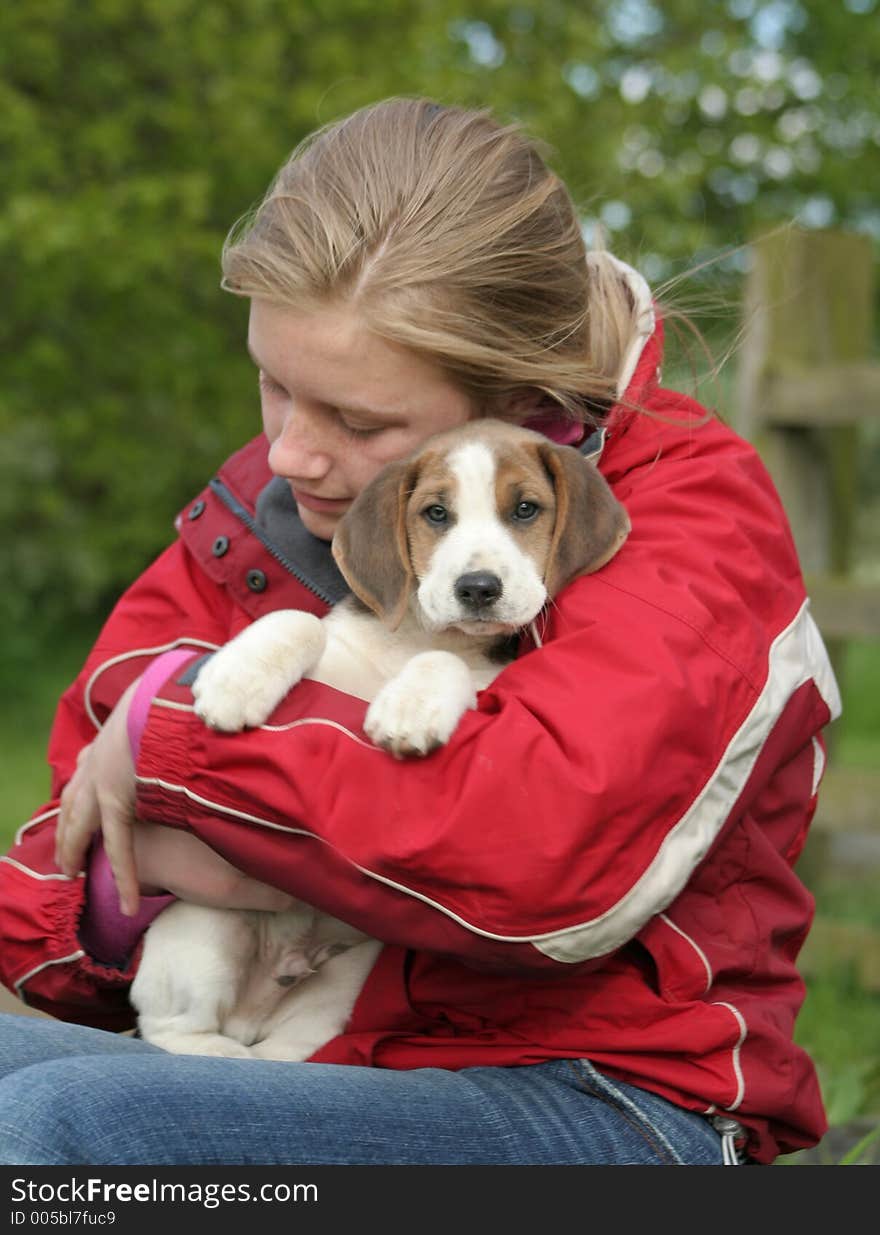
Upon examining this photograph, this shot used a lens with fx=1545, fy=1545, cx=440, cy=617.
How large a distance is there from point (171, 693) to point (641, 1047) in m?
1.12

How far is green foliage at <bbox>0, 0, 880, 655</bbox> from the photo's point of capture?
1088 cm

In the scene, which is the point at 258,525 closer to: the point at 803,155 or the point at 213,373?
the point at 213,373

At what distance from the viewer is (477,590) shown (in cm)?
326

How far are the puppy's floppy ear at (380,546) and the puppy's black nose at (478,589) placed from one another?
0.21m

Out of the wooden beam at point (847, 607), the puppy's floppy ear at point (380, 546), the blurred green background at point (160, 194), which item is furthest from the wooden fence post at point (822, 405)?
the puppy's floppy ear at point (380, 546)

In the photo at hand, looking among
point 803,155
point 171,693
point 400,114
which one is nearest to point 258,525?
point 171,693

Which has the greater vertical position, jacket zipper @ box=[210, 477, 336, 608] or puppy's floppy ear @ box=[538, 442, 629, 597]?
puppy's floppy ear @ box=[538, 442, 629, 597]

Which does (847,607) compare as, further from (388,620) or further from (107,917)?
(107,917)

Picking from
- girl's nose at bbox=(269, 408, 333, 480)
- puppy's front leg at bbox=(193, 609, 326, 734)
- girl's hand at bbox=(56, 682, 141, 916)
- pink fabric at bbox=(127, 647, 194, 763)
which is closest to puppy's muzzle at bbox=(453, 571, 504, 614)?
puppy's front leg at bbox=(193, 609, 326, 734)

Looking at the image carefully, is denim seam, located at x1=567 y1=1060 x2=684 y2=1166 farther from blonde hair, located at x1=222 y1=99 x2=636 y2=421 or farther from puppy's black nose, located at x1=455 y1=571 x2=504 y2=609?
blonde hair, located at x1=222 y1=99 x2=636 y2=421

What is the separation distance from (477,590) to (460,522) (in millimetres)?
268

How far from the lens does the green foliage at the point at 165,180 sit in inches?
428

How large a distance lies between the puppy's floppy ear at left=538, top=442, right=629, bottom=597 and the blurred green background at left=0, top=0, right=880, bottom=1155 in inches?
259

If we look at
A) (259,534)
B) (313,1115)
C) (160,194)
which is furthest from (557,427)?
(160,194)
